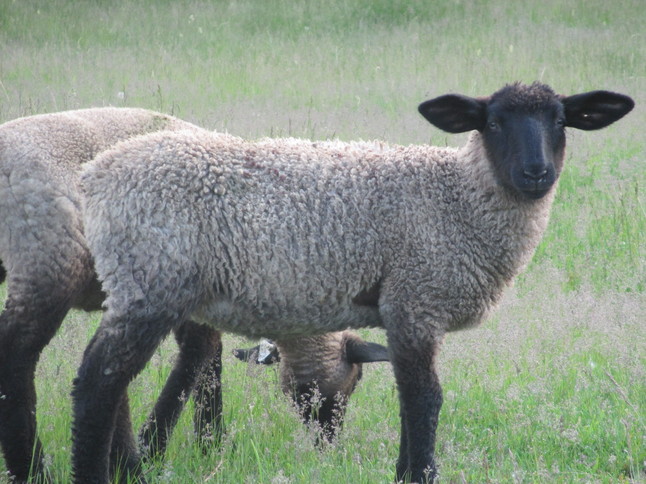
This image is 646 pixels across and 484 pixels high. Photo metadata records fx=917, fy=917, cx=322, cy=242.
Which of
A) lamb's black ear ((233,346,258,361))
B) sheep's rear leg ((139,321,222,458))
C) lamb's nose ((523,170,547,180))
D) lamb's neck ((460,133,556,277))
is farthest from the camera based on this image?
lamb's black ear ((233,346,258,361))

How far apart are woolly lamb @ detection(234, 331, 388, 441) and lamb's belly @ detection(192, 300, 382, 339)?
93cm

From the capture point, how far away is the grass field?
5285mm

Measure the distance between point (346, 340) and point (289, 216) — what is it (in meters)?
1.62

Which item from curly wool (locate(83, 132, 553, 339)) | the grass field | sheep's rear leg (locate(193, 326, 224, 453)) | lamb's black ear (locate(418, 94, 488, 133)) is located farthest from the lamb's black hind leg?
lamb's black ear (locate(418, 94, 488, 133))

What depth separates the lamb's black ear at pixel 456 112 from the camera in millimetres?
5312

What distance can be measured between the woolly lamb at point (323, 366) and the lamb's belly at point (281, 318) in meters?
0.93

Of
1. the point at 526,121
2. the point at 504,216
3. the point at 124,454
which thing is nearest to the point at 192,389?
the point at 124,454

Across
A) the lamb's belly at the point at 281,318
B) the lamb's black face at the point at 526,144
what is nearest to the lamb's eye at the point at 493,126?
the lamb's black face at the point at 526,144

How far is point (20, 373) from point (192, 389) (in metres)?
1.14

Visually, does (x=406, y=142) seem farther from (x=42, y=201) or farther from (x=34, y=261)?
(x=34, y=261)

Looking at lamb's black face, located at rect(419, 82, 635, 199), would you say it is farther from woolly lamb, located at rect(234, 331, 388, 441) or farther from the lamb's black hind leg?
the lamb's black hind leg

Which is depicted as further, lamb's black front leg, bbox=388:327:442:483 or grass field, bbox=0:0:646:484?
grass field, bbox=0:0:646:484

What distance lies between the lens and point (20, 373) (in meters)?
5.04

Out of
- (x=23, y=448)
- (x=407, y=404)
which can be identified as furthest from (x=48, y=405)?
(x=407, y=404)
